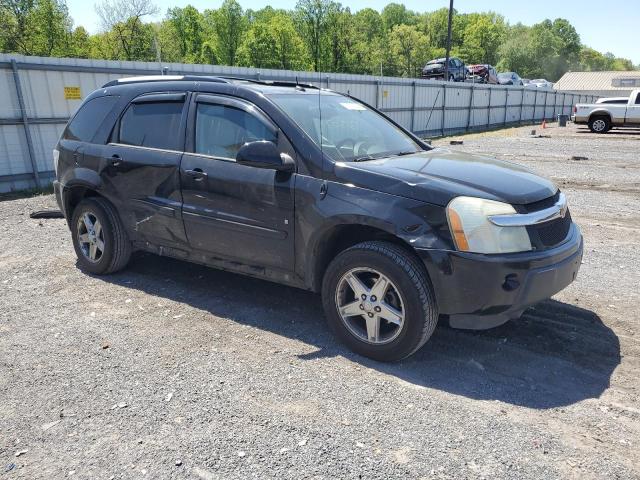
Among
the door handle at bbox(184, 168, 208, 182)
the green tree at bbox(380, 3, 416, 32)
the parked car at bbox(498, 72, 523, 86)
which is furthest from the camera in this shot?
the green tree at bbox(380, 3, 416, 32)

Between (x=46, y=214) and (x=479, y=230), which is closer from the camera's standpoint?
(x=479, y=230)

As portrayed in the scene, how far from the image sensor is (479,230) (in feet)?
10.4

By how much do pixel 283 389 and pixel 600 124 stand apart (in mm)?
28827

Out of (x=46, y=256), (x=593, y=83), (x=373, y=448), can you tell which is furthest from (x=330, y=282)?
(x=593, y=83)

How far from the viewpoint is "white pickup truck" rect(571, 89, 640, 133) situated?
83.9ft

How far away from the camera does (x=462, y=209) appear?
320cm

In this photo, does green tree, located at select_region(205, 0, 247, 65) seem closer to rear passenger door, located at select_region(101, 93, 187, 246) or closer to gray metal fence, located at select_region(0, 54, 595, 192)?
gray metal fence, located at select_region(0, 54, 595, 192)

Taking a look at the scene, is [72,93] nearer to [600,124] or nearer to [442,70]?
[600,124]

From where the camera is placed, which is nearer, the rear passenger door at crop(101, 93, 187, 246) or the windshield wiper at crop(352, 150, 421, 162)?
the windshield wiper at crop(352, 150, 421, 162)

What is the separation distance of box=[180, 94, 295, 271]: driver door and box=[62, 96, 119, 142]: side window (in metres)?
1.23

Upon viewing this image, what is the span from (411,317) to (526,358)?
0.97 metres

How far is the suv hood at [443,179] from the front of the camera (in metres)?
3.30

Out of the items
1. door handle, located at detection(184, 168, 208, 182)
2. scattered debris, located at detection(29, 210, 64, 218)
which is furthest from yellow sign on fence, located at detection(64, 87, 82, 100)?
door handle, located at detection(184, 168, 208, 182)

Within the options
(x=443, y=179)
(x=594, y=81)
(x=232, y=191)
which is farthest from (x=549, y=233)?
(x=594, y=81)
